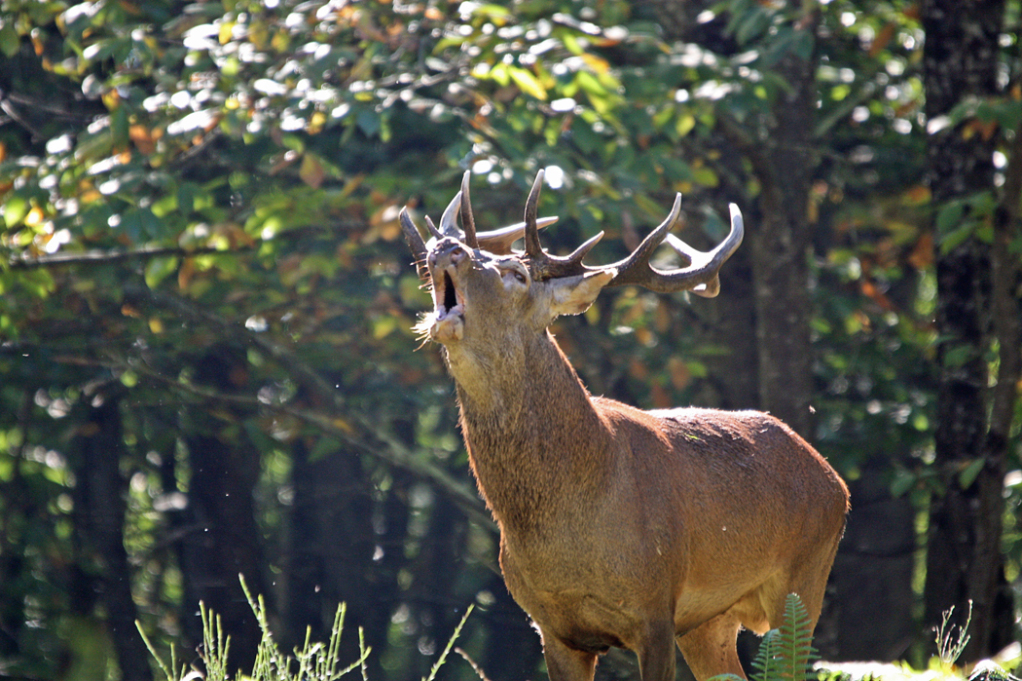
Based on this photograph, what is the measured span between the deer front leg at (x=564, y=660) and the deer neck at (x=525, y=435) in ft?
1.77

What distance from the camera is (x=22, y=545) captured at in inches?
377

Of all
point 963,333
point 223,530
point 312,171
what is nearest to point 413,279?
point 312,171

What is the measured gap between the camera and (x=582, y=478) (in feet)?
12.7

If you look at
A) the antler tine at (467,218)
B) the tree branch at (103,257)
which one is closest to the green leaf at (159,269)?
the tree branch at (103,257)

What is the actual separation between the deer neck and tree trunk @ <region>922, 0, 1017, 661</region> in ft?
13.9

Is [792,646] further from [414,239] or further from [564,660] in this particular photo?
[414,239]

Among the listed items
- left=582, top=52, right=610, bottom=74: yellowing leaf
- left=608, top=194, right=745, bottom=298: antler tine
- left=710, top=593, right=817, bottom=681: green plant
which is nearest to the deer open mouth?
left=608, top=194, right=745, bottom=298: antler tine

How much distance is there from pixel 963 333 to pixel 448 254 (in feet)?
16.7

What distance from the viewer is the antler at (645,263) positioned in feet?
13.0

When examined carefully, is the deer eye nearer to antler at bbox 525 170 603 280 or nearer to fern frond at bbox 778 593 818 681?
antler at bbox 525 170 603 280

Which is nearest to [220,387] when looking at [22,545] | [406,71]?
[22,545]

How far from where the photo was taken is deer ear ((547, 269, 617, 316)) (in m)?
3.94

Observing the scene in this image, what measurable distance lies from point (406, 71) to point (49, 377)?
4175mm

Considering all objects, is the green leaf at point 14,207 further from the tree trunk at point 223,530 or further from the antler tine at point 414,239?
the antler tine at point 414,239
